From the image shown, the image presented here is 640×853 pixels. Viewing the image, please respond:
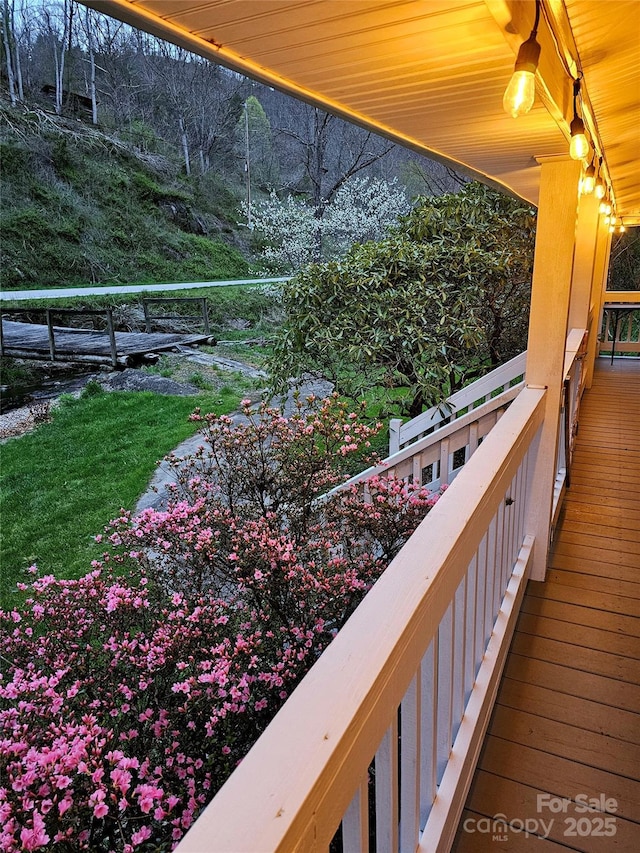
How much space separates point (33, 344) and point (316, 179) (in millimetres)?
5816

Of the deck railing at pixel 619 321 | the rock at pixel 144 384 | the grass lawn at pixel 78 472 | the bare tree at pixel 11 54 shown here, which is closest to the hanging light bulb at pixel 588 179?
the deck railing at pixel 619 321

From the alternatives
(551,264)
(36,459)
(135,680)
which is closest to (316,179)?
(36,459)

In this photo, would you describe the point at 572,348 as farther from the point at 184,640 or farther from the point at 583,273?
the point at 184,640

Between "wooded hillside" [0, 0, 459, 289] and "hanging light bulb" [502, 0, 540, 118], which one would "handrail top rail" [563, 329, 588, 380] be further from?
"wooded hillside" [0, 0, 459, 289]

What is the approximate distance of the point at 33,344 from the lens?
6930 millimetres

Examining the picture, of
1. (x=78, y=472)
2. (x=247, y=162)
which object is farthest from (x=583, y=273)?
(x=247, y=162)

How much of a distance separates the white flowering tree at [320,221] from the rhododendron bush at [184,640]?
24.3ft

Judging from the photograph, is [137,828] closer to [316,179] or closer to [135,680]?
[135,680]

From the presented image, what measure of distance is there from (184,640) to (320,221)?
9053mm

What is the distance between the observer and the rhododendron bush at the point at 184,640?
4.06 feet

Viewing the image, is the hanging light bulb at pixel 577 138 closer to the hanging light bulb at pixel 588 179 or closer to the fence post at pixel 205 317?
the hanging light bulb at pixel 588 179

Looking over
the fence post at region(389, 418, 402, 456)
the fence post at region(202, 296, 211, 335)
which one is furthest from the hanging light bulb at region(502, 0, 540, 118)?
the fence post at region(202, 296, 211, 335)

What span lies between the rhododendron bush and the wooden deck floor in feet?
2.24

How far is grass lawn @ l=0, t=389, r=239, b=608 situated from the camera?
200 inches
